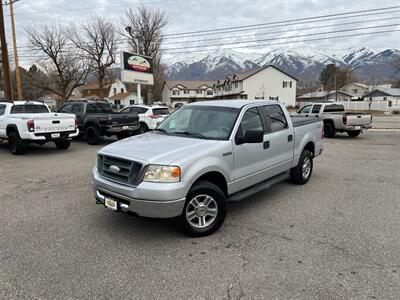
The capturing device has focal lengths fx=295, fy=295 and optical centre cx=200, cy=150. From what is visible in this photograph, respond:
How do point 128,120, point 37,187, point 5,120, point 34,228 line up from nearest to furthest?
point 34,228, point 37,187, point 5,120, point 128,120

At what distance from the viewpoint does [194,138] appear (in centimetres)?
425

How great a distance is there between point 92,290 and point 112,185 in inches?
50.6

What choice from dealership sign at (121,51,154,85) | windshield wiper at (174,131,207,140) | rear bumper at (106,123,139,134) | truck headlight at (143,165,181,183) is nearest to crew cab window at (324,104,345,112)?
rear bumper at (106,123,139,134)

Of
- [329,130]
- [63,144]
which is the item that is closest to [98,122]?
[63,144]

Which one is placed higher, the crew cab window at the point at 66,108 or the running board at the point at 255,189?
the crew cab window at the point at 66,108

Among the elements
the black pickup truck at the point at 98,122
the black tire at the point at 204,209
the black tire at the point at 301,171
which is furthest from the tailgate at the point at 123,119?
the black tire at the point at 204,209

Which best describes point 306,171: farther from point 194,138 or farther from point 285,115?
point 194,138

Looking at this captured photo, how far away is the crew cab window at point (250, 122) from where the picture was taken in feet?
14.4

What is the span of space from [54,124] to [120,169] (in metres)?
6.98

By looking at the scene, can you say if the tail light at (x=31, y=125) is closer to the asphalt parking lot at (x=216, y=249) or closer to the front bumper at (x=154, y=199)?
the asphalt parking lot at (x=216, y=249)

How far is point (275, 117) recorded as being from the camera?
5.36 m

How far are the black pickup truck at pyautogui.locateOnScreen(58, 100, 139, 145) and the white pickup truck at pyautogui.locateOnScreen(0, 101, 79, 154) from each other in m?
1.85

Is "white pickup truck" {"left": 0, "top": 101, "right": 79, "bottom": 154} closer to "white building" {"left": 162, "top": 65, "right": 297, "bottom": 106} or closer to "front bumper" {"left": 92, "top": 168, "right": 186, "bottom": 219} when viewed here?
"front bumper" {"left": 92, "top": 168, "right": 186, "bottom": 219}

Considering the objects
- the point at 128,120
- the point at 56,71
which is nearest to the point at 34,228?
the point at 128,120
